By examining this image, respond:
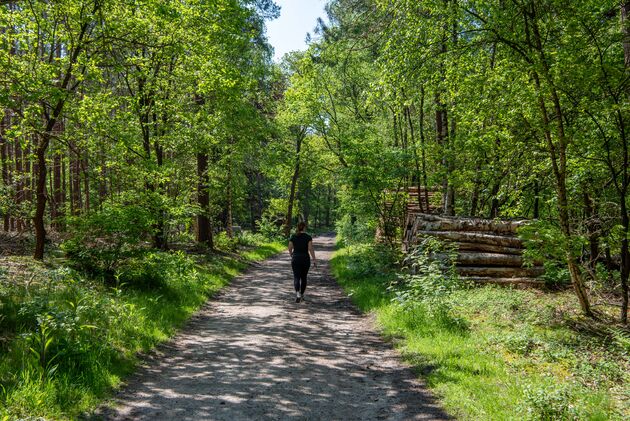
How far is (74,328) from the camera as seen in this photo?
221 inches

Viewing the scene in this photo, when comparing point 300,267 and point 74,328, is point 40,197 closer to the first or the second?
point 74,328

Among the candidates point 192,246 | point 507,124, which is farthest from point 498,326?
point 192,246

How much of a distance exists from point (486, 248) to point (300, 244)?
17.8 feet

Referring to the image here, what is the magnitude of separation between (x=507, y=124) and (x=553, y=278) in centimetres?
453

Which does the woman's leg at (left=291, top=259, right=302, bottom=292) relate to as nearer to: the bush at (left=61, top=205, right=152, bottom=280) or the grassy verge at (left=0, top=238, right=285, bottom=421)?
the grassy verge at (left=0, top=238, right=285, bottom=421)

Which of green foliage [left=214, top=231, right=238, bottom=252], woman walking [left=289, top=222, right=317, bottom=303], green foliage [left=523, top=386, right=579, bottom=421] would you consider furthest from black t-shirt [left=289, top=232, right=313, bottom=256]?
green foliage [left=214, top=231, right=238, bottom=252]

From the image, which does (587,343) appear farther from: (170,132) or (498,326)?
(170,132)

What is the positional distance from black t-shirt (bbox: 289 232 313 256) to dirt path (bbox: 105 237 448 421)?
160 cm

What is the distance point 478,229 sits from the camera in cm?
1212

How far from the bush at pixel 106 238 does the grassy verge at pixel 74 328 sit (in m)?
0.47

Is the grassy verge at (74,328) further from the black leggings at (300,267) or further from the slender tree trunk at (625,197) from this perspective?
the slender tree trunk at (625,197)

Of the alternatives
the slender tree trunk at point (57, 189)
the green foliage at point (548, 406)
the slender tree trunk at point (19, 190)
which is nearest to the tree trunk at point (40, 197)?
the slender tree trunk at point (19, 190)

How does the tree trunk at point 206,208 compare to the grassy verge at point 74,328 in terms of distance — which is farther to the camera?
the tree trunk at point 206,208

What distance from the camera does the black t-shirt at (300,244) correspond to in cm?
1059
